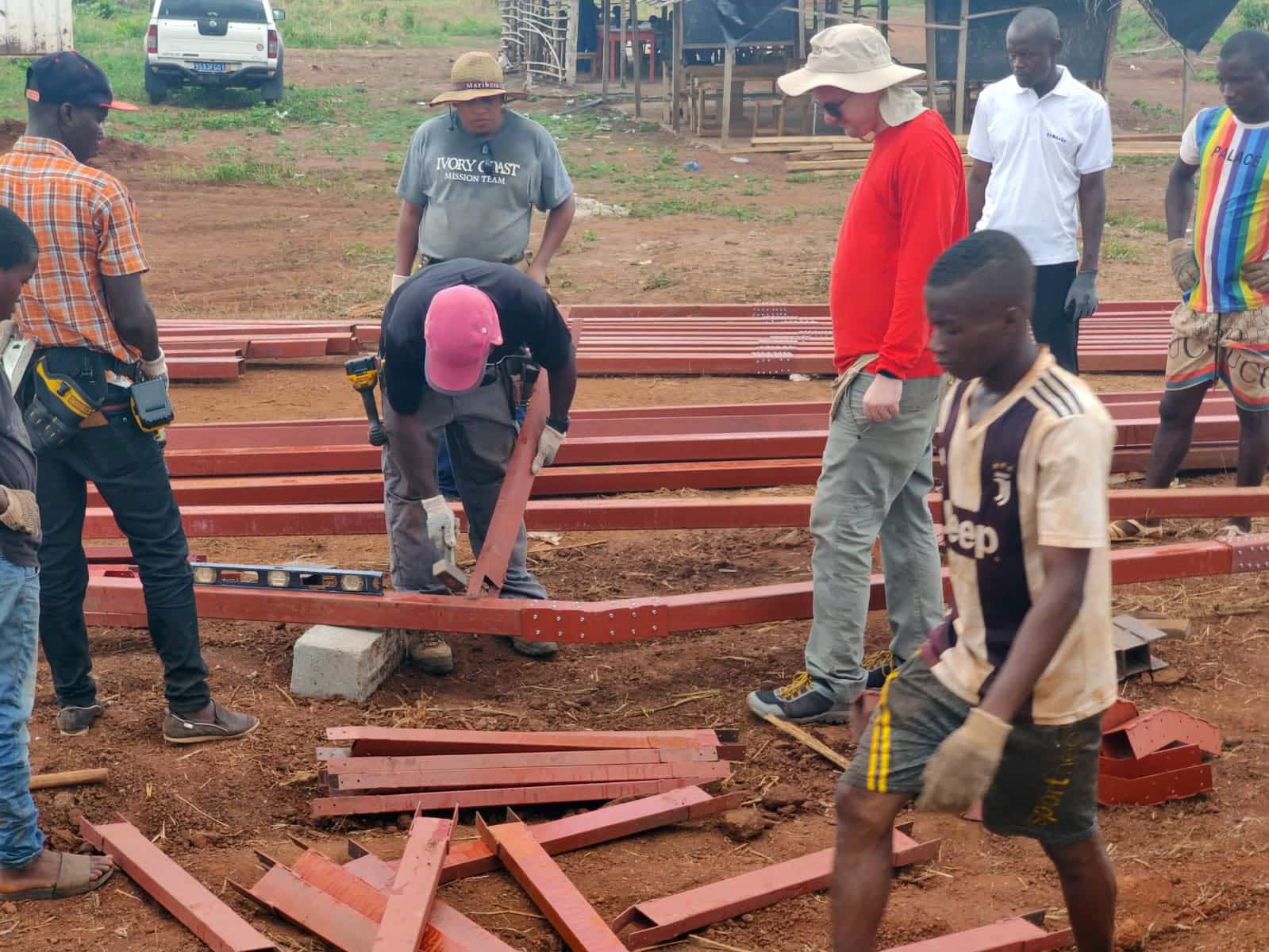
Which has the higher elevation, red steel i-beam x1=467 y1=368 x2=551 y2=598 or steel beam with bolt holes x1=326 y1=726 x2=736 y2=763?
red steel i-beam x1=467 y1=368 x2=551 y2=598

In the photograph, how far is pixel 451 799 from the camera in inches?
167

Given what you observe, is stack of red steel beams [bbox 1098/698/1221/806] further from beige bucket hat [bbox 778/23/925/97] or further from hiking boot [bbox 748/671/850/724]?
beige bucket hat [bbox 778/23/925/97]

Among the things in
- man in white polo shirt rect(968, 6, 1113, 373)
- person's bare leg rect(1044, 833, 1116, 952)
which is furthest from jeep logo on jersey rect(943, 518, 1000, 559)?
man in white polo shirt rect(968, 6, 1113, 373)

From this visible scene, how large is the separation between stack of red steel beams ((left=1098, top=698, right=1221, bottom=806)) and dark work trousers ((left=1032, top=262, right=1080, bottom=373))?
266 centimetres

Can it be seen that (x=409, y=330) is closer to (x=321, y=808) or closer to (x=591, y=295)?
(x=321, y=808)

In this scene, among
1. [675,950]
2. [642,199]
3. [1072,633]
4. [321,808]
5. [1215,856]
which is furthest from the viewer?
[642,199]

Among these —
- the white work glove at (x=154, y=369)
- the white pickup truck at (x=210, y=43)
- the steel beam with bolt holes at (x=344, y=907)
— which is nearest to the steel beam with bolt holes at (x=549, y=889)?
the steel beam with bolt holes at (x=344, y=907)

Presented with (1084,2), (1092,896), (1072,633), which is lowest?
(1092,896)

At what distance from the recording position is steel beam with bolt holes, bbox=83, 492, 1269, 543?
19.5ft

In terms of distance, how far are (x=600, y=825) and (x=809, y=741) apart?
Answer: 0.96 m

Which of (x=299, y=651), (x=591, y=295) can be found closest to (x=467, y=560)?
(x=299, y=651)

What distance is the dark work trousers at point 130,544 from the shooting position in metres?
4.45

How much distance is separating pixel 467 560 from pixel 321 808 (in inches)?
86.3

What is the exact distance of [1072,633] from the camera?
9.47ft
